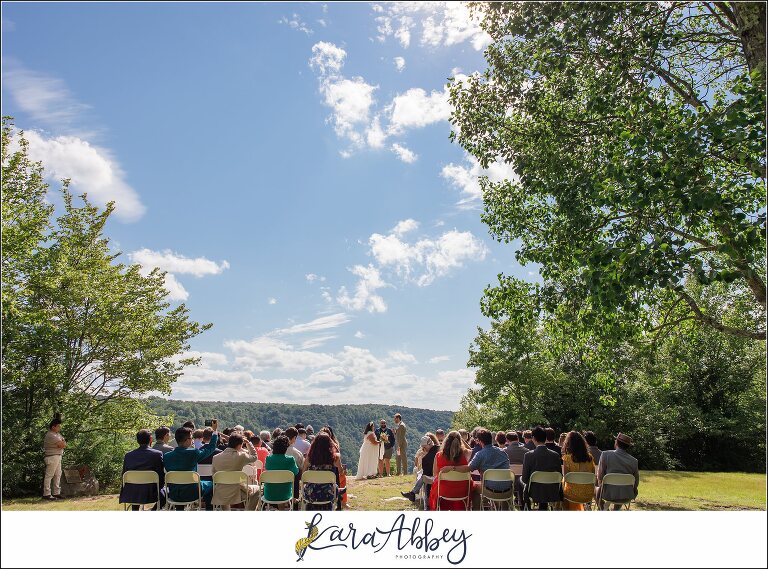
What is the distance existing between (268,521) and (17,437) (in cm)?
1068

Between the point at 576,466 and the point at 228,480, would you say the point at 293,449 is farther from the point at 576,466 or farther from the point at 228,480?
the point at 576,466

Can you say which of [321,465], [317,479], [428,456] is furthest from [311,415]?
[317,479]

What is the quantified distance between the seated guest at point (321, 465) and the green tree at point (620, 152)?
4.97 m

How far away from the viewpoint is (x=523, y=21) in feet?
34.6

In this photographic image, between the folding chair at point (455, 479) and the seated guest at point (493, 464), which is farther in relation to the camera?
the seated guest at point (493, 464)

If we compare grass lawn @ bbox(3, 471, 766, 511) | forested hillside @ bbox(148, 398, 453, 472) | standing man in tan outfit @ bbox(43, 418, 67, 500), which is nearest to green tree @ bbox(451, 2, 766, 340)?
grass lawn @ bbox(3, 471, 766, 511)

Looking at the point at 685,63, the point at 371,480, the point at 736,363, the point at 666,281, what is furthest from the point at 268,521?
the point at 736,363

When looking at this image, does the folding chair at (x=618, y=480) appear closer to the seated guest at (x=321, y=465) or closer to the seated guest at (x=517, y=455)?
the seated guest at (x=517, y=455)

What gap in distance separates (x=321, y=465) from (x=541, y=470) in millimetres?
3402

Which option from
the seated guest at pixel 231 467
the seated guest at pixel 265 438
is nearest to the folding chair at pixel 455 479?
the seated guest at pixel 231 467

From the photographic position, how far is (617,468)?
845 cm

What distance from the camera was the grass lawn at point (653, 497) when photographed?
11320 mm

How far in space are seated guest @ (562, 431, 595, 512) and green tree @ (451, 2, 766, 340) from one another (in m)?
2.30

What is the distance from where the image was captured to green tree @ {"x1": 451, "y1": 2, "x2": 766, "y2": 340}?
8188 millimetres
